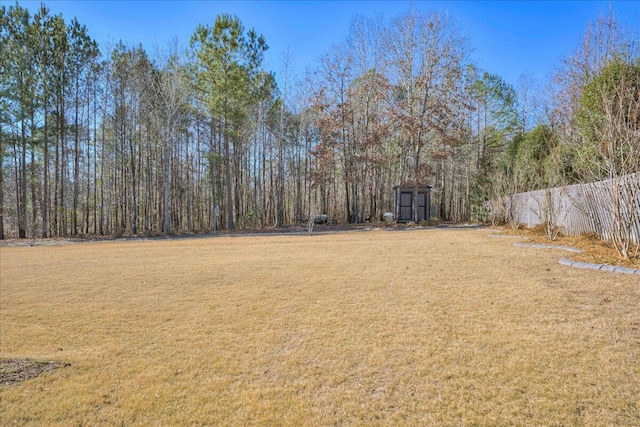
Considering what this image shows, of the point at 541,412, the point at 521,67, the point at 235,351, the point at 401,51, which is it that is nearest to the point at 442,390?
the point at 541,412

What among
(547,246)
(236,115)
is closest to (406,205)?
(236,115)

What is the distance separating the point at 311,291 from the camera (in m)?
4.98

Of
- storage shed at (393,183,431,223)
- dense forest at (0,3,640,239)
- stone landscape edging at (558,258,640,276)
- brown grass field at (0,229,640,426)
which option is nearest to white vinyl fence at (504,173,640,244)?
stone landscape edging at (558,258,640,276)

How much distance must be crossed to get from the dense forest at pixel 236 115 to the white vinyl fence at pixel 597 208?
326cm

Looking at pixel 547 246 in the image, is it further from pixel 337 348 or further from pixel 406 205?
pixel 406 205

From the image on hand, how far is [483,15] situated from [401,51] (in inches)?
387

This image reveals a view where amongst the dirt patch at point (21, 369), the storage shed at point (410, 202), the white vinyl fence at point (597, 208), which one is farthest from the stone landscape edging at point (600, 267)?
the storage shed at point (410, 202)

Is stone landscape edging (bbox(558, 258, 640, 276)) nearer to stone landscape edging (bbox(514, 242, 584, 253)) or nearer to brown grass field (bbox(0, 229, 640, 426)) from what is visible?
brown grass field (bbox(0, 229, 640, 426))

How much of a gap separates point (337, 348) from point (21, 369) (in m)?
2.83

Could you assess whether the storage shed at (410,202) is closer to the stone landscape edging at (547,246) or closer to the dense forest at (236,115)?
the dense forest at (236,115)

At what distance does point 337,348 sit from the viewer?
3.11m

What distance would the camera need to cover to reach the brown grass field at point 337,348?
2223 mm

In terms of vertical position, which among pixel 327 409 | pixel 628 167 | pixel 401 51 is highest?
pixel 401 51

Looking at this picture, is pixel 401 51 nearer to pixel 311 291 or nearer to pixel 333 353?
pixel 311 291
